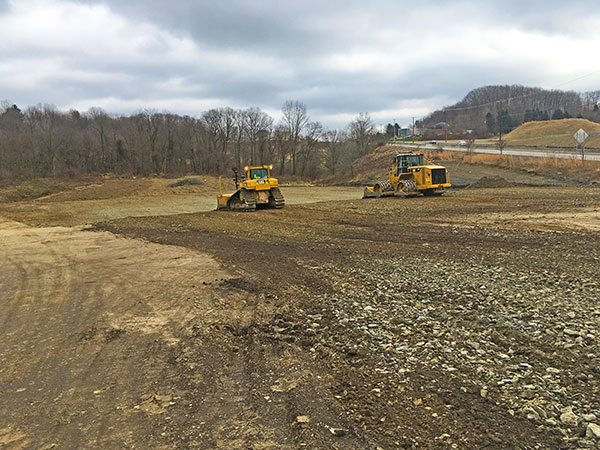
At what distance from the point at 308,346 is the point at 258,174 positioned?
17.8 metres

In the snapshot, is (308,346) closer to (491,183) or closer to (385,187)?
(385,187)

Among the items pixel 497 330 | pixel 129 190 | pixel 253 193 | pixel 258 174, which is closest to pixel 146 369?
pixel 497 330

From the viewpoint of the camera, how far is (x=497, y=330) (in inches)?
207

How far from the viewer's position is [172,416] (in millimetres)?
3631

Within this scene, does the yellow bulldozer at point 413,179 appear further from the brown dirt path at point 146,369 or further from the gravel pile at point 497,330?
the brown dirt path at point 146,369

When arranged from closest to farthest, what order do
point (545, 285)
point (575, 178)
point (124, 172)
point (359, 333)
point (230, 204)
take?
1. point (359, 333)
2. point (545, 285)
3. point (230, 204)
4. point (575, 178)
5. point (124, 172)

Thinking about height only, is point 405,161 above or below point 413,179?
above

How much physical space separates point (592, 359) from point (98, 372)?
511 centimetres

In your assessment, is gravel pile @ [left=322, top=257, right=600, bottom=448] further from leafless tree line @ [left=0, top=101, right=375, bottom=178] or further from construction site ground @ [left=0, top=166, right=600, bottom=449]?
leafless tree line @ [left=0, top=101, right=375, bottom=178]

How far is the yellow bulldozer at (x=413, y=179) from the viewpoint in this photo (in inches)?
982

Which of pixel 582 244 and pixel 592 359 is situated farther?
pixel 582 244

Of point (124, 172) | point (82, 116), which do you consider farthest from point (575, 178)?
point (82, 116)

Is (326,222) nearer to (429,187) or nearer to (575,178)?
(429,187)

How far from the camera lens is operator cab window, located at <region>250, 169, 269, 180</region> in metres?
22.0
